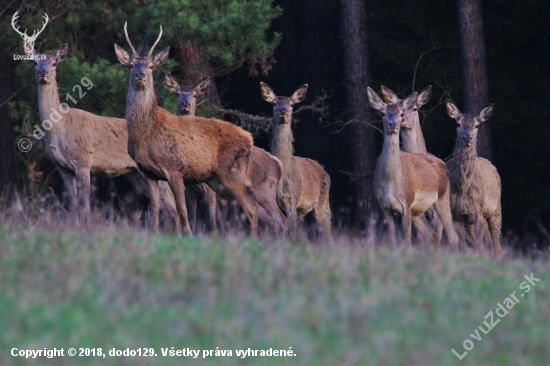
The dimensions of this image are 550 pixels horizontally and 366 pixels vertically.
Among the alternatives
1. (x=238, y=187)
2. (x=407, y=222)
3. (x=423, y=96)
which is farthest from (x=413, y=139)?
(x=238, y=187)

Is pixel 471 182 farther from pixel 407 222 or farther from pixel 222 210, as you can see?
pixel 222 210

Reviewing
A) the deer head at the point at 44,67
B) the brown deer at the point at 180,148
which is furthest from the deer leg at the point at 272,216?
the deer head at the point at 44,67

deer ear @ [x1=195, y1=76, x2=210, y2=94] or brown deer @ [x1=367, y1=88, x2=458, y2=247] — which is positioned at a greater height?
deer ear @ [x1=195, y1=76, x2=210, y2=94]

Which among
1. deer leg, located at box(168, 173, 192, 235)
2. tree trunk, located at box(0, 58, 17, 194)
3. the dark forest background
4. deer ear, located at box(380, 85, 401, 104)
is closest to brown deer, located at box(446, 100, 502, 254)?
deer ear, located at box(380, 85, 401, 104)

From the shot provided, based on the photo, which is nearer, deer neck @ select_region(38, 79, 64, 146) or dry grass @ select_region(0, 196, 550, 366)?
dry grass @ select_region(0, 196, 550, 366)

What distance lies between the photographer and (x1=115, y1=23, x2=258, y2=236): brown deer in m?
10.8

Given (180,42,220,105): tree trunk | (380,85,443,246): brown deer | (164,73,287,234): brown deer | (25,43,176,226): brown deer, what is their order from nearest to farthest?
(164,73,287,234): brown deer
(25,43,176,226): brown deer
(380,85,443,246): brown deer
(180,42,220,105): tree trunk

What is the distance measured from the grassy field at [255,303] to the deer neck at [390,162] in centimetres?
383

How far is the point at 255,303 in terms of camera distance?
593 cm

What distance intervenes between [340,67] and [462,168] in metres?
9.26

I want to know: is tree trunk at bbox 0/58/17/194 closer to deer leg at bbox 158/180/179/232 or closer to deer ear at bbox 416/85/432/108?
deer leg at bbox 158/180/179/232

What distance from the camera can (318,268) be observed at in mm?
7043

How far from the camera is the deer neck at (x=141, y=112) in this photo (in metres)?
10.9

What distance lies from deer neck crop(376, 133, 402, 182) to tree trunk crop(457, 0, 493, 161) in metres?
5.41
